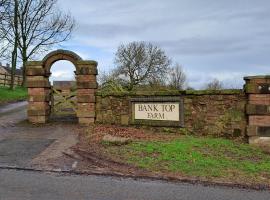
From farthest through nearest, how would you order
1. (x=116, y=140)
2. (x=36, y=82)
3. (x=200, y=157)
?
(x=36, y=82) < (x=116, y=140) < (x=200, y=157)

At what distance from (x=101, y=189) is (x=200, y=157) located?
419 cm

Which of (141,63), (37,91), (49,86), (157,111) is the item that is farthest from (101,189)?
(141,63)

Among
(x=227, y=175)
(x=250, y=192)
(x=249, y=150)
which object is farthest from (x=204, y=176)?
(x=249, y=150)

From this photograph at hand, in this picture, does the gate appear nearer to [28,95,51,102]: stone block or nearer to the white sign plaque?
[28,95,51,102]: stone block

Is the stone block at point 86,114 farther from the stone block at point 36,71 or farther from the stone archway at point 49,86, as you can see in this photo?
the stone block at point 36,71

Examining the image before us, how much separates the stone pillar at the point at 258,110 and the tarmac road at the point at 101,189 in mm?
6072

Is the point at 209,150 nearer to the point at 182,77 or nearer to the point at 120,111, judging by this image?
the point at 120,111

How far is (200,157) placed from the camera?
11641 millimetres

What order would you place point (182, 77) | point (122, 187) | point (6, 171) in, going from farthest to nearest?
1. point (182, 77)
2. point (6, 171)
3. point (122, 187)

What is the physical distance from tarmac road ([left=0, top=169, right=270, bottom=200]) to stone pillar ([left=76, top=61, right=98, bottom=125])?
8.21 metres

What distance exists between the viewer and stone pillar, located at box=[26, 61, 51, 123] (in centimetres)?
1814

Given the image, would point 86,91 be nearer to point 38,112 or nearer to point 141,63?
point 38,112

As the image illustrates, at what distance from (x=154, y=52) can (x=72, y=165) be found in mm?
35916

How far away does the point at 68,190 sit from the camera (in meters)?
8.02
